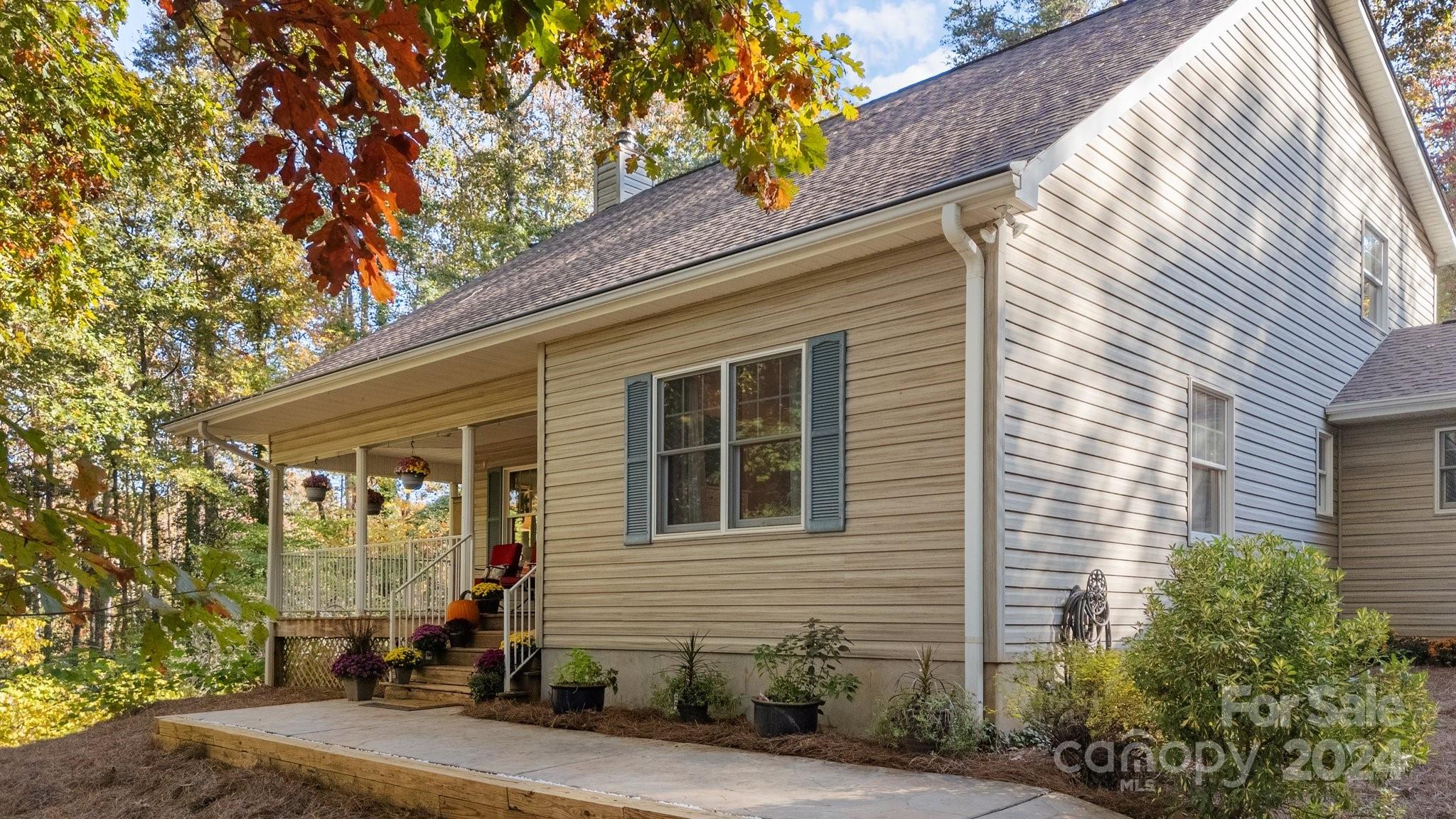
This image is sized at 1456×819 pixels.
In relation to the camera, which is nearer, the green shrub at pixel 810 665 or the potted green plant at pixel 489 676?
the green shrub at pixel 810 665

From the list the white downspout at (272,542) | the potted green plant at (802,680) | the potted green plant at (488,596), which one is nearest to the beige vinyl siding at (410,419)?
the white downspout at (272,542)

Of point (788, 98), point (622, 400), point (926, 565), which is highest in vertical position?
point (788, 98)

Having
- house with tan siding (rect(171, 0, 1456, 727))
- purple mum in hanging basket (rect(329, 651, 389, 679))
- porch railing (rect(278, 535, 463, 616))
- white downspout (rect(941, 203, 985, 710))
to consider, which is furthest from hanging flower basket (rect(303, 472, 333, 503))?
white downspout (rect(941, 203, 985, 710))

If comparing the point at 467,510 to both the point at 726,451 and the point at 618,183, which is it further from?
the point at 618,183

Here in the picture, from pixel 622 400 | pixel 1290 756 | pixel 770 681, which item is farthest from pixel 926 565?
pixel 622 400

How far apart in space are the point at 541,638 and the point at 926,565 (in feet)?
13.9

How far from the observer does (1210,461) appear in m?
9.81

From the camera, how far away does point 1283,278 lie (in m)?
11.4

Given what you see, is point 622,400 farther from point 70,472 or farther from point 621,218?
point 70,472

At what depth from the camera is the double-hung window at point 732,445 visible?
839 cm

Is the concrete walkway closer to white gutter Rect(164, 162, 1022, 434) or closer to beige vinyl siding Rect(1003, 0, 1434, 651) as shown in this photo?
beige vinyl siding Rect(1003, 0, 1434, 651)

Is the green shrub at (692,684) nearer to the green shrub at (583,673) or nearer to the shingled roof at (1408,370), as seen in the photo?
the green shrub at (583,673)

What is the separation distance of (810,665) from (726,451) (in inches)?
72.6

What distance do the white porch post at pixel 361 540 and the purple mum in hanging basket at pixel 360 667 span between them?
1983mm
